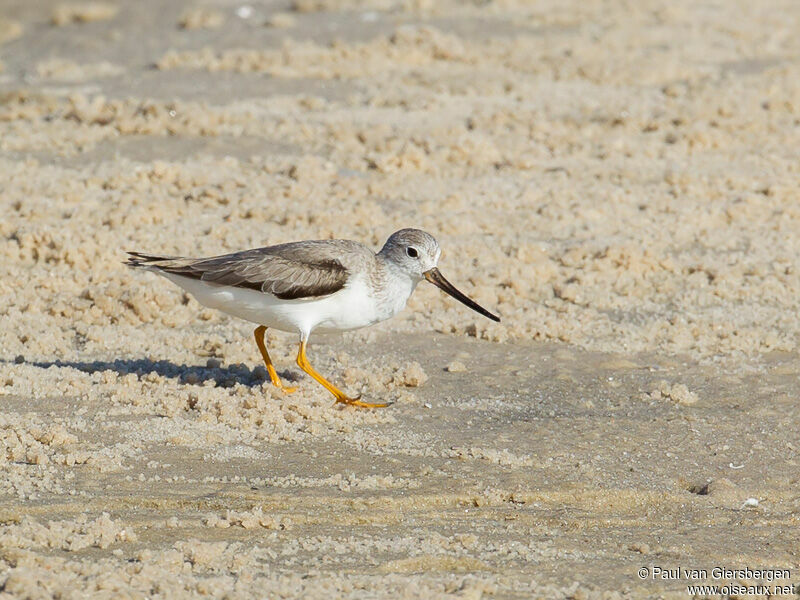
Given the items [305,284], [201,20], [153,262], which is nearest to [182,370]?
[153,262]

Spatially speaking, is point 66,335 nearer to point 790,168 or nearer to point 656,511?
point 656,511

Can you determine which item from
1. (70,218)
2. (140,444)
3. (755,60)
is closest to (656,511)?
(140,444)

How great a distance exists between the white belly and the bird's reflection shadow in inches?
21.2

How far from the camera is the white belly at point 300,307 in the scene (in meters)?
7.34

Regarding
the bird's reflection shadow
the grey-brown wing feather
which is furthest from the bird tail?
the bird's reflection shadow

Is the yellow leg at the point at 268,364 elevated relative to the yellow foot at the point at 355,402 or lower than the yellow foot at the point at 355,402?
elevated

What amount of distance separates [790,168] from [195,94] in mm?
6907

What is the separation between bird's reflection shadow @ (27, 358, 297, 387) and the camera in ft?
25.3

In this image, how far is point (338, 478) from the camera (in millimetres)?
6363

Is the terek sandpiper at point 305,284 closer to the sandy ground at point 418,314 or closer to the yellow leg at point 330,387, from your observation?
the yellow leg at point 330,387

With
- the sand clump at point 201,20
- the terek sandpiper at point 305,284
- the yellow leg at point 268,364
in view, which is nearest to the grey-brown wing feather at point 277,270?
the terek sandpiper at point 305,284

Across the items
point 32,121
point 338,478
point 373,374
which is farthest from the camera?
point 32,121

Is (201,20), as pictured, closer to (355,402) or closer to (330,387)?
(330,387)

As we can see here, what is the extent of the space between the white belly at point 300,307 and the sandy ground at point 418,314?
1.64 feet
